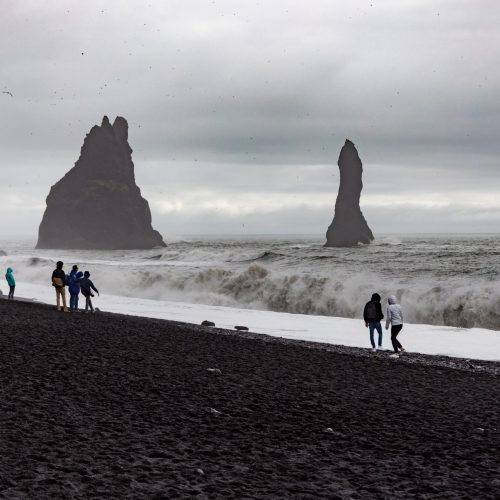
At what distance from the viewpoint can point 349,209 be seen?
191875 millimetres

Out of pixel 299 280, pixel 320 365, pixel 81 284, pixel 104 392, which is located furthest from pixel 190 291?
pixel 104 392

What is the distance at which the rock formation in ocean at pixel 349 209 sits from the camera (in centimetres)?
18643

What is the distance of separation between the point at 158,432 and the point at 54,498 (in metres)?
2.84

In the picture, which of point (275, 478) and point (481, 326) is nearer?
point (275, 478)

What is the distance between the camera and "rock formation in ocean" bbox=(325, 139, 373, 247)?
186425mm

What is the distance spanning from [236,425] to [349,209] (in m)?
185

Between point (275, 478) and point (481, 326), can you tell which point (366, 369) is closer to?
point (275, 478)

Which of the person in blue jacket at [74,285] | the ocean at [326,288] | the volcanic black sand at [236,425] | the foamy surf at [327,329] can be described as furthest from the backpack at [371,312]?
the person in blue jacket at [74,285]

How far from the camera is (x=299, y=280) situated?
1650 inches

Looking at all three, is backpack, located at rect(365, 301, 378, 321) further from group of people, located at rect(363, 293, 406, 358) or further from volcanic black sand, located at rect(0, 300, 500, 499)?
volcanic black sand, located at rect(0, 300, 500, 499)

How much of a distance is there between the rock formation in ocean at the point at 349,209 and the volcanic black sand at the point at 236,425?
6561 inches

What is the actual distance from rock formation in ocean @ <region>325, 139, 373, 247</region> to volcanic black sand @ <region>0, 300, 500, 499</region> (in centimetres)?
16664

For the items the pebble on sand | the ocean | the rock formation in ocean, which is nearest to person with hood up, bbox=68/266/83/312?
the ocean

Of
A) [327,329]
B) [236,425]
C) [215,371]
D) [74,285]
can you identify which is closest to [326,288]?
[327,329]
